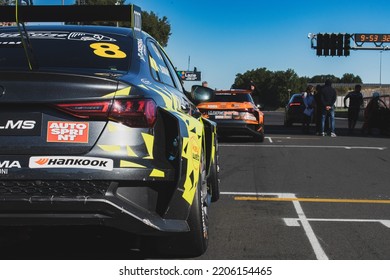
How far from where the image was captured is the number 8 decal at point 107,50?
434 centimetres

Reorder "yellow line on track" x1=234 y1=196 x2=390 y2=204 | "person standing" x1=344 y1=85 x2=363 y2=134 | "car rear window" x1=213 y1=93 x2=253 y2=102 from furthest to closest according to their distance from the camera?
"person standing" x1=344 y1=85 x2=363 y2=134 → "car rear window" x1=213 y1=93 x2=253 y2=102 → "yellow line on track" x1=234 y1=196 x2=390 y2=204

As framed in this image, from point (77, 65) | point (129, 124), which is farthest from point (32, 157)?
point (77, 65)

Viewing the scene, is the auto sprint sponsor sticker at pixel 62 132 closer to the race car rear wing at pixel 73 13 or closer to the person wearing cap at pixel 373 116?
the race car rear wing at pixel 73 13

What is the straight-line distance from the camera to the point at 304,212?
6.40m

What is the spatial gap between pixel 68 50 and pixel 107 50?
27 cm

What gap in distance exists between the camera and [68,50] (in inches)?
174

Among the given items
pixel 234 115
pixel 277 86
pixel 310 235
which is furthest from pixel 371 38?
pixel 277 86

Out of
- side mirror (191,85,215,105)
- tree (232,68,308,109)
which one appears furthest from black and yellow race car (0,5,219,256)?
tree (232,68,308,109)

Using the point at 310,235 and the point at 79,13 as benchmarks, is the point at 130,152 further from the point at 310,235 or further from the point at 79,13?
the point at 310,235

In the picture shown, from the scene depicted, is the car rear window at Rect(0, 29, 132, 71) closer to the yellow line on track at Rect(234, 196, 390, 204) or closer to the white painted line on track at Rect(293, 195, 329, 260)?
the white painted line on track at Rect(293, 195, 329, 260)

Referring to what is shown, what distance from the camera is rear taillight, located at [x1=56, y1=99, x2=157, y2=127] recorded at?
3.66 m

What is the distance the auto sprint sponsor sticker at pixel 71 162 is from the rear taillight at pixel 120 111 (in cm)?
24

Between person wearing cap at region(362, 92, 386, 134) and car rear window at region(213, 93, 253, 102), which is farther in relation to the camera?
person wearing cap at region(362, 92, 386, 134)
